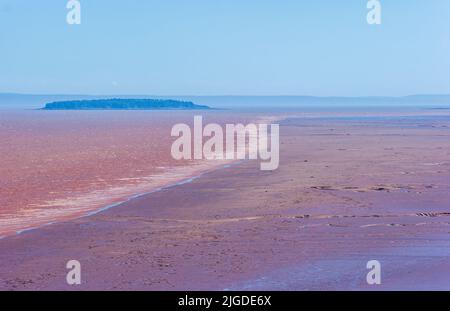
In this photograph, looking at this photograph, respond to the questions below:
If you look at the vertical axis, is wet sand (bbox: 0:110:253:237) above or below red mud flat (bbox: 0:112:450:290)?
above

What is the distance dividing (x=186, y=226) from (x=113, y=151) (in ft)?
61.5

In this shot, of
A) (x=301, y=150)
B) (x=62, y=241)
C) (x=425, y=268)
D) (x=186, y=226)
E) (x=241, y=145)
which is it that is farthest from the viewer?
(x=241, y=145)

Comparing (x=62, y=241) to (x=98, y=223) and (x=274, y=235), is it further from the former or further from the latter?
(x=274, y=235)

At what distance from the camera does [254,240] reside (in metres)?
10.5

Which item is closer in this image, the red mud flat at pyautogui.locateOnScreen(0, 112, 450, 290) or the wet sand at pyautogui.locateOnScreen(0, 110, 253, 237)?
the red mud flat at pyautogui.locateOnScreen(0, 112, 450, 290)

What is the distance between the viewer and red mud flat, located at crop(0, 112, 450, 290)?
329 inches

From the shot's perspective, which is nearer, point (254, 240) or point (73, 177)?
point (254, 240)

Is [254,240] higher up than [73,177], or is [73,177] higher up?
[73,177]

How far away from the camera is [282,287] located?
8016mm

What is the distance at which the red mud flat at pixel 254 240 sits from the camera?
8.35 meters

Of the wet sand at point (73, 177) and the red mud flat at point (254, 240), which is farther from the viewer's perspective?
the wet sand at point (73, 177)

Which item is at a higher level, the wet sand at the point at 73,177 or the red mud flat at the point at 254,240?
the wet sand at the point at 73,177

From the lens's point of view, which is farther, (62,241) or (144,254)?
(62,241)
